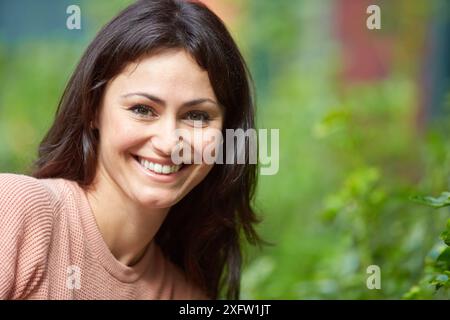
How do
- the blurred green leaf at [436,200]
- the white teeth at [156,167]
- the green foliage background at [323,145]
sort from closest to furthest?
the blurred green leaf at [436,200] < the white teeth at [156,167] < the green foliage background at [323,145]

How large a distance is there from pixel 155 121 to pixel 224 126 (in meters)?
0.23

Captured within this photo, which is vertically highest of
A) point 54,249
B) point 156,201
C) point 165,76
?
point 165,76

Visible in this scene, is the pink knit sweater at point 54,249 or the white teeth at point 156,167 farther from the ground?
the white teeth at point 156,167

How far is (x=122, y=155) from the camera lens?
5.72 feet

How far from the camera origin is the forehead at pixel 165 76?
169cm

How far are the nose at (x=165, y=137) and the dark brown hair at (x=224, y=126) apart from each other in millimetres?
147

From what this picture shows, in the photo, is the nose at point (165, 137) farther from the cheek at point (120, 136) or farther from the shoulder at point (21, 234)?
the shoulder at point (21, 234)

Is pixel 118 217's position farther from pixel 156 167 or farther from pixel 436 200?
pixel 436 200

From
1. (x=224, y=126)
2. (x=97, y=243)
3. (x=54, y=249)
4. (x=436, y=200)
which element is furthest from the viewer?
(x=224, y=126)

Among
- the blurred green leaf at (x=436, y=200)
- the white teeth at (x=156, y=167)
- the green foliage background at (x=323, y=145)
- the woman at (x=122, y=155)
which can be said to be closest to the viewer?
the blurred green leaf at (x=436, y=200)

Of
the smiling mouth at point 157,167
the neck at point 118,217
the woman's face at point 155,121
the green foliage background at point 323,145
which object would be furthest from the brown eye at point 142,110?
the green foliage background at point 323,145

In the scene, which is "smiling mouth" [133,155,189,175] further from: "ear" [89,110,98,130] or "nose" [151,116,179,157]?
"ear" [89,110,98,130]

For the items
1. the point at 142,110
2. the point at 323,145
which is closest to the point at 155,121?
the point at 142,110
